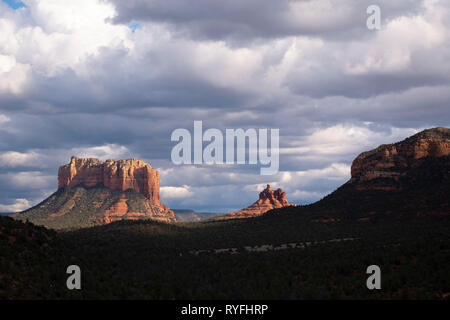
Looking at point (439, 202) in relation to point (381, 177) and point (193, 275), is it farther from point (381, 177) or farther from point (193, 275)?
point (193, 275)

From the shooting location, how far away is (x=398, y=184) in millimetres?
103000

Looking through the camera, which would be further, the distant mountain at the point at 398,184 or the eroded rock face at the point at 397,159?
the eroded rock face at the point at 397,159

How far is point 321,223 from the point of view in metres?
92.2

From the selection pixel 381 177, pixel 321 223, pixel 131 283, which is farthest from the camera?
pixel 381 177

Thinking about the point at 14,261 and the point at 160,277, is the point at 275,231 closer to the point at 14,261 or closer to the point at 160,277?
the point at 160,277

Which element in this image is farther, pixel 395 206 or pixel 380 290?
pixel 395 206

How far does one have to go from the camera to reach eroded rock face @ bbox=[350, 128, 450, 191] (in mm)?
105375

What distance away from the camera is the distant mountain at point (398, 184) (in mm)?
91188

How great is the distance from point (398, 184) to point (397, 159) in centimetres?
1030

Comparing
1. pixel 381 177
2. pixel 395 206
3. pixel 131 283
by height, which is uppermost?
pixel 381 177
